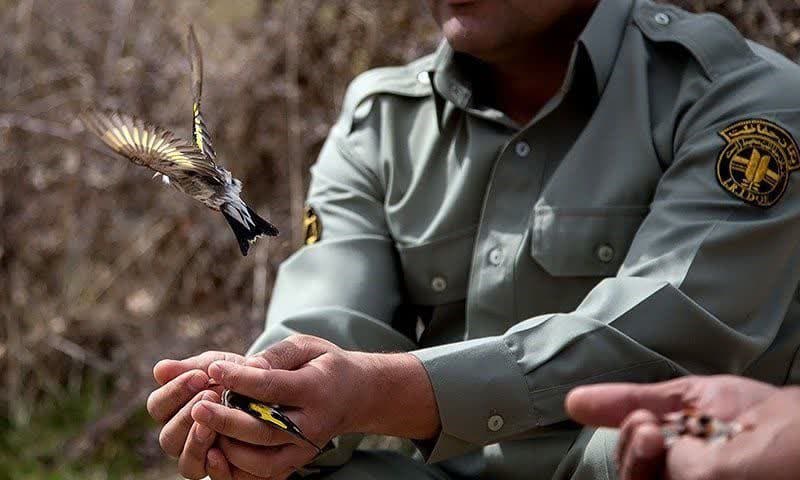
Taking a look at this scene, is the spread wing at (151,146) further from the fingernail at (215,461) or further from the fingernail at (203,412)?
the fingernail at (215,461)

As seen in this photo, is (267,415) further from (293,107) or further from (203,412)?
(293,107)

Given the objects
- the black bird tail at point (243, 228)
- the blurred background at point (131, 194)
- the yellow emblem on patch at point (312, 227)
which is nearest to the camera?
the black bird tail at point (243, 228)

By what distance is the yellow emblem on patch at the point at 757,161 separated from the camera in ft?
7.64

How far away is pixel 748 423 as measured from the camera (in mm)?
1431

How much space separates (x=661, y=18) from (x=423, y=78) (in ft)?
1.72

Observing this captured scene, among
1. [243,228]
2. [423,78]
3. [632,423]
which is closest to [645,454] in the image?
[632,423]

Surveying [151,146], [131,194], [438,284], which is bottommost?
[131,194]

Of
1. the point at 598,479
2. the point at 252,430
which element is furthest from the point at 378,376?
the point at 598,479

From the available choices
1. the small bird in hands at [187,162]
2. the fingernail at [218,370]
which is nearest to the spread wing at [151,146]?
the small bird in hands at [187,162]

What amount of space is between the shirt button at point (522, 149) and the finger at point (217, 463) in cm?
86

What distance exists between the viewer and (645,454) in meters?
1.49

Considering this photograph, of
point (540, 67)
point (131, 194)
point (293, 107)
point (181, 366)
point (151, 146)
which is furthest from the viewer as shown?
point (131, 194)

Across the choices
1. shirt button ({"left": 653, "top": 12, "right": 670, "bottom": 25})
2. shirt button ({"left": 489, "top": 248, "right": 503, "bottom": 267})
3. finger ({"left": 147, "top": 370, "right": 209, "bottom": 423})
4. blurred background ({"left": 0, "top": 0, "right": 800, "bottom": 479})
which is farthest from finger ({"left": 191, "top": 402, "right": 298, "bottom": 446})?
blurred background ({"left": 0, "top": 0, "right": 800, "bottom": 479})

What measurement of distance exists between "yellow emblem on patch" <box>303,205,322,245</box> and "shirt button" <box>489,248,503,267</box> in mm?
414
